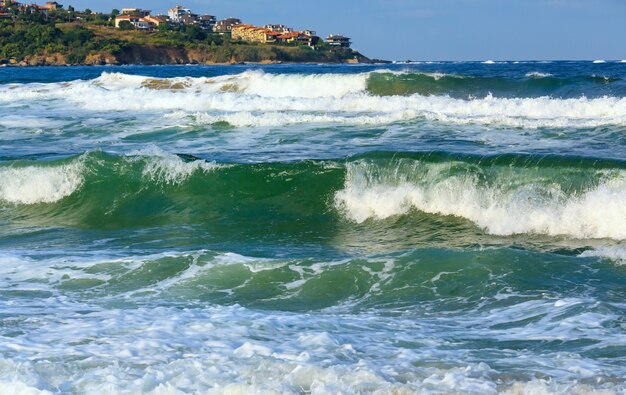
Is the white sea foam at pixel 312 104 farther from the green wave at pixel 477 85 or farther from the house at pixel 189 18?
the house at pixel 189 18

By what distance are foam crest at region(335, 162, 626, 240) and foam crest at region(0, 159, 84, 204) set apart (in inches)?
187

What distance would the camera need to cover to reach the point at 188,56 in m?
119

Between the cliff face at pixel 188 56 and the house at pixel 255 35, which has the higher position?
the house at pixel 255 35

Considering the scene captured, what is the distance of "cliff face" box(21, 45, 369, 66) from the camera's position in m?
109

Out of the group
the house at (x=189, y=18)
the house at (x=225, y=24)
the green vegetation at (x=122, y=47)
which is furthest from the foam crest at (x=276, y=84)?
the house at (x=189, y=18)

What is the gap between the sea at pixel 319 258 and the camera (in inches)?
222

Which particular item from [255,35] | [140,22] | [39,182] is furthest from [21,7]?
[39,182]

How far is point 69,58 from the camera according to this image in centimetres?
10888

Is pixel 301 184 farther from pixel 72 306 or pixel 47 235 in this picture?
pixel 72 306

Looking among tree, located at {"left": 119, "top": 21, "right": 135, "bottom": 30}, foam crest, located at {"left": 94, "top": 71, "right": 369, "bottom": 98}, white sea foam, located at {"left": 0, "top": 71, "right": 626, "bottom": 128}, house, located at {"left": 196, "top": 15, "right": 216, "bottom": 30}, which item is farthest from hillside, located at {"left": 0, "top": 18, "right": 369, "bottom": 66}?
foam crest, located at {"left": 94, "top": 71, "right": 369, "bottom": 98}

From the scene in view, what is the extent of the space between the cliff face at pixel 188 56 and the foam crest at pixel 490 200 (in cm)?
10094

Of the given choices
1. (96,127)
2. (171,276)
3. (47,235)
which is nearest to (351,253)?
(171,276)

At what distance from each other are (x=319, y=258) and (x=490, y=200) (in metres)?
3.46

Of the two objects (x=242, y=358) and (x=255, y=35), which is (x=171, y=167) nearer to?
(x=242, y=358)
